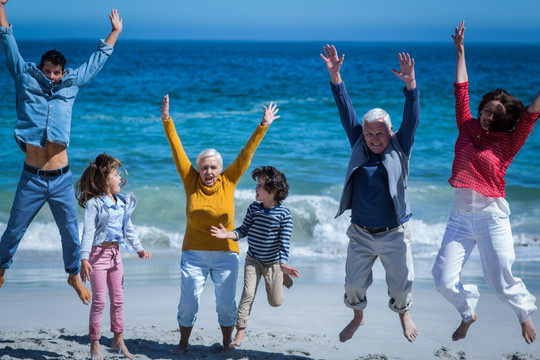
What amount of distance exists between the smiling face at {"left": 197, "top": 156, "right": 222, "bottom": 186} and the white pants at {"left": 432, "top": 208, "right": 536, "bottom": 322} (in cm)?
167

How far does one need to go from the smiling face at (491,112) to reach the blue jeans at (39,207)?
2.93 m

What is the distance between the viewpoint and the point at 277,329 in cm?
611

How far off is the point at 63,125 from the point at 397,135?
2386 millimetres

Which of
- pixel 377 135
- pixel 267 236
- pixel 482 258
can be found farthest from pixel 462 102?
pixel 267 236

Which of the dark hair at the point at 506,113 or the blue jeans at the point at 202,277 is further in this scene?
the blue jeans at the point at 202,277

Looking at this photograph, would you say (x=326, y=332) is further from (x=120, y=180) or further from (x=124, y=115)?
(x=124, y=115)

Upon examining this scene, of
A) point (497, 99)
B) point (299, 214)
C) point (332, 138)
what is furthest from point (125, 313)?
point (332, 138)

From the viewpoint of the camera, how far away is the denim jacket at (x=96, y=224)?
497cm

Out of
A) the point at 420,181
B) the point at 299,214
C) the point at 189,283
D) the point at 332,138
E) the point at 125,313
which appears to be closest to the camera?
the point at 189,283

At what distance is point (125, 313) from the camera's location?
6.55m

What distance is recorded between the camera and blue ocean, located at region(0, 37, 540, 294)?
9.39 metres

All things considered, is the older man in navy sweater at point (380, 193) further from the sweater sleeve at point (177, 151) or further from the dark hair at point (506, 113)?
the sweater sleeve at point (177, 151)

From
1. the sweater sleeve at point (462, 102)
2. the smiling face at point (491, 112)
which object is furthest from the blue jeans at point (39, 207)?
the smiling face at point (491, 112)

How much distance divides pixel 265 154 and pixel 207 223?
11.3 m
